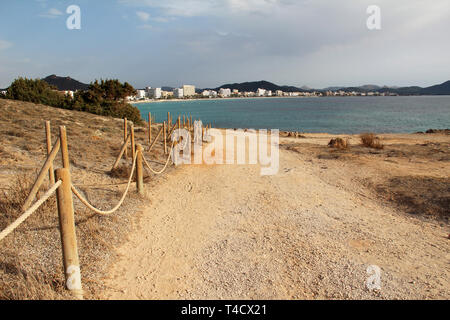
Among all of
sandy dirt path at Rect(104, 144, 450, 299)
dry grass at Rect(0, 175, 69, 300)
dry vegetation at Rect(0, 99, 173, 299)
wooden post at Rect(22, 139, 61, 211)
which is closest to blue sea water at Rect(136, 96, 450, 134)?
dry vegetation at Rect(0, 99, 173, 299)

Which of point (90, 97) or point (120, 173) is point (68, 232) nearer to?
point (120, 173)

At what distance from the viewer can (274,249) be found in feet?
15.3

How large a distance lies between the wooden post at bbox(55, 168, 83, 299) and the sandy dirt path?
1.40 ft

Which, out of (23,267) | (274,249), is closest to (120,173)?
(23,267)

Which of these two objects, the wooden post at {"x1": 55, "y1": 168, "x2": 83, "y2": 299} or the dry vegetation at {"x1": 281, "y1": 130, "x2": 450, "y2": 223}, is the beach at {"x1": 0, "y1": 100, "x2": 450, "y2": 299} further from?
the wooden post at {"x1": 55, "y1": 168, "x2": 83, "y2": 299}

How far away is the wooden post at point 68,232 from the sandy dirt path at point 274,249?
1.40ft

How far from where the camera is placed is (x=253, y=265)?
13.6 ft

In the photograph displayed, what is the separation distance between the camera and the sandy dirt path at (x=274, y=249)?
364 cm

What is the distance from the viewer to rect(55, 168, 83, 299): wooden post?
3104 millimetres

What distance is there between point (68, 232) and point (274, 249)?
2928 mm

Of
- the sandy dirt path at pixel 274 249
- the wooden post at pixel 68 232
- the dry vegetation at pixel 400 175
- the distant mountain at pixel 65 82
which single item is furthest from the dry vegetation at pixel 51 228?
the distant mountain at pixel 65 82
